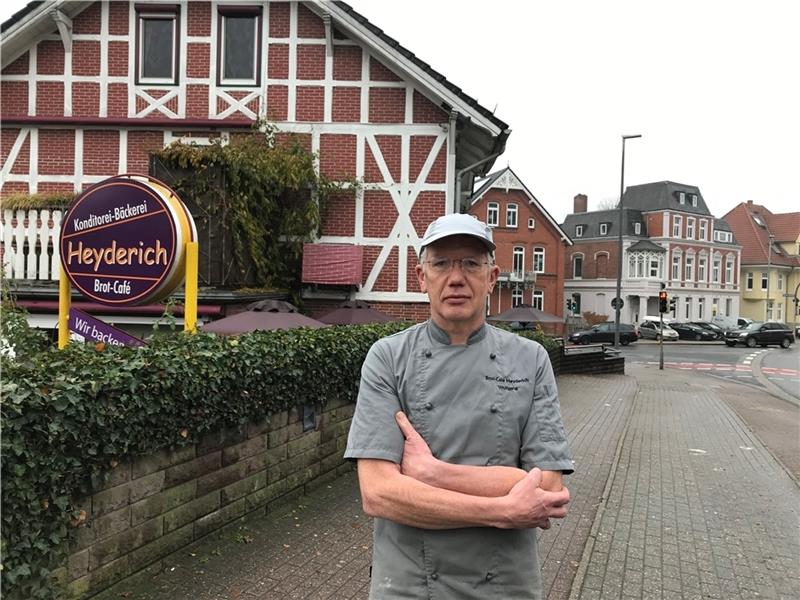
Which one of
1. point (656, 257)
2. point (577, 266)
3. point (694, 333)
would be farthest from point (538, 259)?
point (656, 257)

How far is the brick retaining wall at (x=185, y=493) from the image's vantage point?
3.52m

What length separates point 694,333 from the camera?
148ft

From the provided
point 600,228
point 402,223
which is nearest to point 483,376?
point 402,223

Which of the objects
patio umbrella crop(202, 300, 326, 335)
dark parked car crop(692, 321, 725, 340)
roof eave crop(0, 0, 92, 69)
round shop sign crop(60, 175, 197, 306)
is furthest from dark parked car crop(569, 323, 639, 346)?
round shop sign crop(60, 175, 197, 306)

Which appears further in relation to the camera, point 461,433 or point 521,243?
point 521,243

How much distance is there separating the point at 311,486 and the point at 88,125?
35.4 ft

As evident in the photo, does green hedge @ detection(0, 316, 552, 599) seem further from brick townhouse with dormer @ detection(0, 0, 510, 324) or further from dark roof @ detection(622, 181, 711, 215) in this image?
dark roof @ detection(622, 181, 711, 215)

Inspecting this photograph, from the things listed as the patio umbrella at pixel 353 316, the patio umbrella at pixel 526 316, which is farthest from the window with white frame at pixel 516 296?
the patio umbrella at pixel 353 316

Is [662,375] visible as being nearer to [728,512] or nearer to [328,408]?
[728,512]

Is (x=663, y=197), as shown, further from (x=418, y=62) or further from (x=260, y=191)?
(x=260, y=191)

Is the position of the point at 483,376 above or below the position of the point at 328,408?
above

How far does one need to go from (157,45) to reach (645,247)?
51.6 meters

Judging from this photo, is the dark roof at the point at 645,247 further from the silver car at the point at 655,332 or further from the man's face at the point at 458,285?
the man's face at the point at 458,285

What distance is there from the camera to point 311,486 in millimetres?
5875
